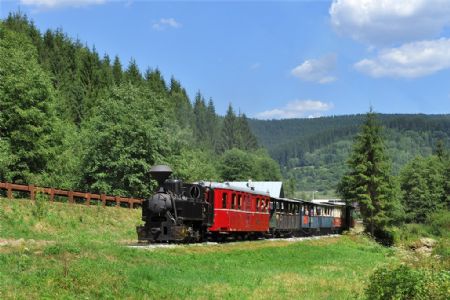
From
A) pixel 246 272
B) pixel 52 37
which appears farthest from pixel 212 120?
pixel 246 272

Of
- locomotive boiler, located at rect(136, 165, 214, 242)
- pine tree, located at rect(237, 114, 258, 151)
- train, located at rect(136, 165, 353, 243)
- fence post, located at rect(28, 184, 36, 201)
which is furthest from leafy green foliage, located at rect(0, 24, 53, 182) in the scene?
pine tree, located at rect(237, 114, 258, 151)

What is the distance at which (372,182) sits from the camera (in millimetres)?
59781

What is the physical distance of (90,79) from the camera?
96.2 meters

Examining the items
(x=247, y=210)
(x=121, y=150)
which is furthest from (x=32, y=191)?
(x=121, y=150)

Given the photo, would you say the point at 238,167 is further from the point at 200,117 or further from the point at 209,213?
the point at 209,213

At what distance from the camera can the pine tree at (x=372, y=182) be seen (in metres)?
59.3

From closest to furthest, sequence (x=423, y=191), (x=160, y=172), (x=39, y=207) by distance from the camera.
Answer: (x=160, y=172)
(x=39, y=207)
(x=423, y=191)

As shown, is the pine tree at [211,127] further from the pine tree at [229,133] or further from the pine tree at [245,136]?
the pine tree at [245,136]

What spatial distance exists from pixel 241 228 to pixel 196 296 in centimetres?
1856

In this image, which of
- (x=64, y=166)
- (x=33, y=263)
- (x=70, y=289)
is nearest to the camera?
(x=70, y=289)

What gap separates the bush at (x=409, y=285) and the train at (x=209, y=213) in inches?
540

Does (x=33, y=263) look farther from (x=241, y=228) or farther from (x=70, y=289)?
(x=241, y=228)

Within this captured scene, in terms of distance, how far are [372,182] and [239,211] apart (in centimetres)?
3027

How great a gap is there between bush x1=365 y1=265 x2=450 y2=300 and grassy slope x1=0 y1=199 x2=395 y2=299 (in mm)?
3516
